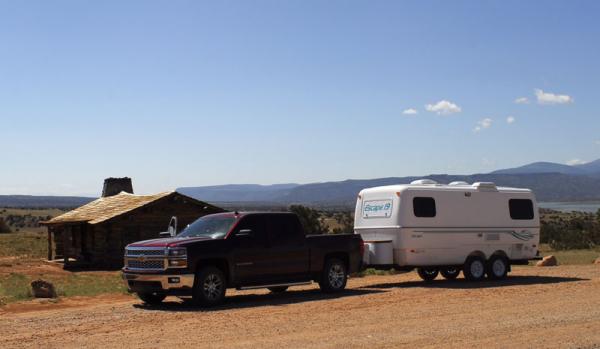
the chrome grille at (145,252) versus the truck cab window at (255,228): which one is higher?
the truck cab window at (255,228)

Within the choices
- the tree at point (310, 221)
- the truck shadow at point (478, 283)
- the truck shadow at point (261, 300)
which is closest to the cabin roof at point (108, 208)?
the tree at point (310, 221)

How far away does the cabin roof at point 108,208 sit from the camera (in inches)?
1449

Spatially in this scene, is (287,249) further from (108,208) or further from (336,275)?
(108,208)

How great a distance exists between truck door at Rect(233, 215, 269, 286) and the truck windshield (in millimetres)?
293

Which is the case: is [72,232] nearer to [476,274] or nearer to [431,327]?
[476,274]

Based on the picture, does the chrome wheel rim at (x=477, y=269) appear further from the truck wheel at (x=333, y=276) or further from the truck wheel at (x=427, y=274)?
the truck wheel at (x=333, y=276)

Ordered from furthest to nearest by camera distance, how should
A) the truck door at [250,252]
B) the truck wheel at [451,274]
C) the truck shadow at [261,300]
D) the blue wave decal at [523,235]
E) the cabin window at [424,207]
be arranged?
the truck wheel at [451,274] → the blue wave decal at [523,235] → the cabin window at [424,207] → the truck door at [250,252] → the truck shadow at [261,300]

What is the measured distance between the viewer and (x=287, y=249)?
59.9 feet

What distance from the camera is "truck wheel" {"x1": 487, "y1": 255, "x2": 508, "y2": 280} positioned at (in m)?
22.7

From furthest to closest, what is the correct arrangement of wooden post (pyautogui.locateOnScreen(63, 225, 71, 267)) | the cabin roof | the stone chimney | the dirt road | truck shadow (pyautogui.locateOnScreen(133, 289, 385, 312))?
the stone chimney → wooden post (pyautogui.locateOnScreen(63, 225, 71, 267)) → the cabin roof → truck shadow (pyautogui.locateOnScreen(133, 289, 385, 312)) → the dirt road

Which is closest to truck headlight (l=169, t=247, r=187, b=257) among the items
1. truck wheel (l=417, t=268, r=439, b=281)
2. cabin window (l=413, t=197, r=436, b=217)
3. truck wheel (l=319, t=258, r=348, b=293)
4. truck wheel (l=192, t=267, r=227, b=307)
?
truck wheel (l=192, t=267, r=227, b=307)

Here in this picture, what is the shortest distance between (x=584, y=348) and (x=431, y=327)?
265cm

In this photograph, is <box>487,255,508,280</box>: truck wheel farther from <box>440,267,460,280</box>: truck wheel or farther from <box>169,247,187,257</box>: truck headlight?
<box>169,247,187,257</box>: truck headlight

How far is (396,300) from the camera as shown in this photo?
17.1m
